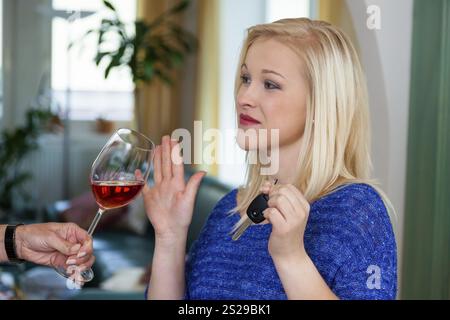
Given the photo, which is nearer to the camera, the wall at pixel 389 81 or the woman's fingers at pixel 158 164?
the woman's fingers at pixel 158 164

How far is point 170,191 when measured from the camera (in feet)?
4.71

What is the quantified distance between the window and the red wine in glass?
508cm

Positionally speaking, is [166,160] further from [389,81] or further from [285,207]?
[389,81]

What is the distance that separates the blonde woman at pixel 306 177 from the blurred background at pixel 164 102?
1.94 ft

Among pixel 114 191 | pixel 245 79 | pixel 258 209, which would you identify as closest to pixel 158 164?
pixel 114 191

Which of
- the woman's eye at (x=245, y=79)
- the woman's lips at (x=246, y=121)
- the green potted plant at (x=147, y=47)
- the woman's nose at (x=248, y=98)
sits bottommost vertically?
the woman's lips at (x=246, y=121)

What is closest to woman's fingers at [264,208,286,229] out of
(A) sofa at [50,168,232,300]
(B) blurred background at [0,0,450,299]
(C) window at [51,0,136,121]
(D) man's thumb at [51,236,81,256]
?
(D) man's thumb at [51,236,81,256]

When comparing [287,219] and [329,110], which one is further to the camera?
[329,110]

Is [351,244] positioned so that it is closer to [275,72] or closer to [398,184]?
[275,72]

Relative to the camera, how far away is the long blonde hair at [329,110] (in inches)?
53.6

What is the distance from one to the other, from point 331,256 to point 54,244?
0.53m

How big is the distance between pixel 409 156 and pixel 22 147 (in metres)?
4.29

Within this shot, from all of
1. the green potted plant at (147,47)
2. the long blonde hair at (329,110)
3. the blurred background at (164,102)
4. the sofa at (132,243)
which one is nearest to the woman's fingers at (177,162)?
the long blonde hair at (329,110)

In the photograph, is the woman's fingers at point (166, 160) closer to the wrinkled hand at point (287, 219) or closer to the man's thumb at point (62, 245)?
the man's thumb at point (62, 245)
